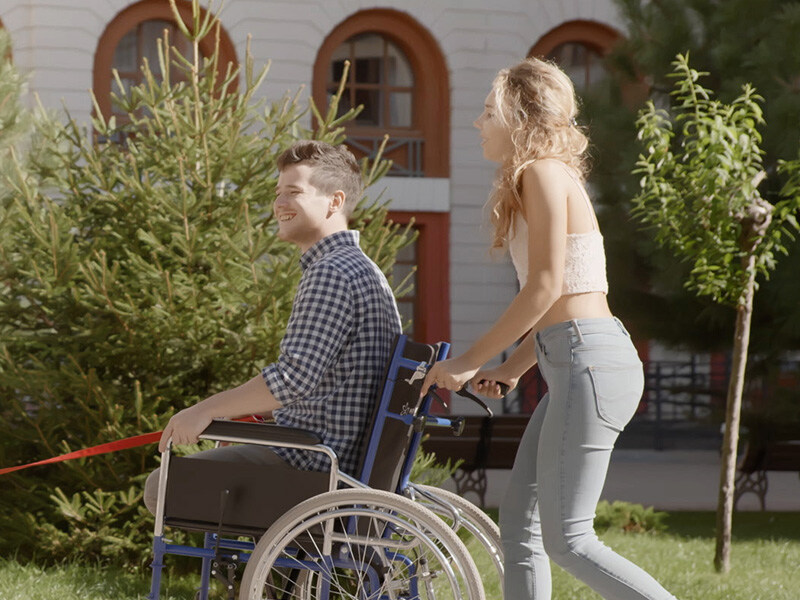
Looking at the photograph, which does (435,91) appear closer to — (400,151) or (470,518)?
(400,151)

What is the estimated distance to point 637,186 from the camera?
39.3ft

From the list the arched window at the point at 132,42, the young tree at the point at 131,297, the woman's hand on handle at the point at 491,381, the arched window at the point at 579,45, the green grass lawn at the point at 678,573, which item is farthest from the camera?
the arched window at the point at 579,45

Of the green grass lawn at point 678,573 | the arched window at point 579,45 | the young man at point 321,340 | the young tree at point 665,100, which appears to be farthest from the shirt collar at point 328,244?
the arched window at point 579,45

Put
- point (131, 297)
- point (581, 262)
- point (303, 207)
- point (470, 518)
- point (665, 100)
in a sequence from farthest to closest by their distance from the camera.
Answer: point (665, 100)
point (131, 297)
point (470, 518)
point (303, 207)
point (581, 262)

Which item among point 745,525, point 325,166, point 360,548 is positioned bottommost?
point 745,525

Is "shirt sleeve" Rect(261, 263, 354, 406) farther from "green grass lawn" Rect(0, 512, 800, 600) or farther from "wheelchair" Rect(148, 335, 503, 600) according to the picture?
"green grass lawn" Rect(0, 512, 800, 600)

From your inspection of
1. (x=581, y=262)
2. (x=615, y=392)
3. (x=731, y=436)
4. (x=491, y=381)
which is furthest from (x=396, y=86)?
(x=615, y=392)

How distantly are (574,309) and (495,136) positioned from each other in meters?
0.49

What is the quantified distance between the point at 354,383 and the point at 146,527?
2727 mm

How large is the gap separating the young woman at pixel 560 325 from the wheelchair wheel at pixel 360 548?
0.92 feet

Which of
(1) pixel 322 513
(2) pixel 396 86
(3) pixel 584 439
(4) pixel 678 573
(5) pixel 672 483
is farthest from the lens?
(2) pixel 396 86

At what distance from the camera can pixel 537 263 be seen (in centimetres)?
336

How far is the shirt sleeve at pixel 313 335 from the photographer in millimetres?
3635

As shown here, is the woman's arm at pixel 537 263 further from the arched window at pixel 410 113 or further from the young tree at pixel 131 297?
the arched window at pixel 410 113
